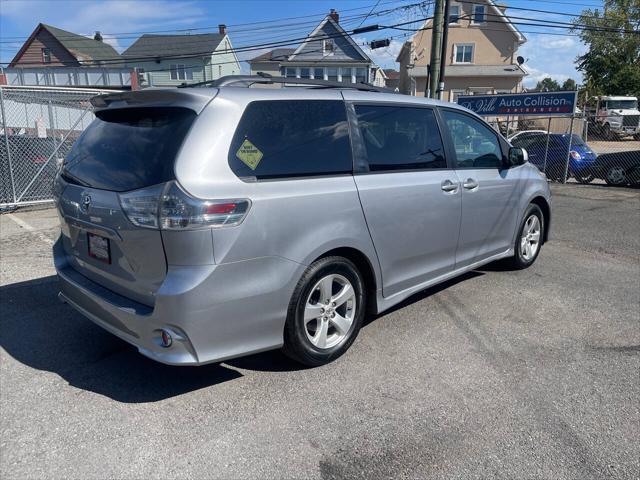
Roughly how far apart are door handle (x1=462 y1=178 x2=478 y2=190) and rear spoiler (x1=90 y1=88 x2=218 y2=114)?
2.47 m

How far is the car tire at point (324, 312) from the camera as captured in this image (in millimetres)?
3256

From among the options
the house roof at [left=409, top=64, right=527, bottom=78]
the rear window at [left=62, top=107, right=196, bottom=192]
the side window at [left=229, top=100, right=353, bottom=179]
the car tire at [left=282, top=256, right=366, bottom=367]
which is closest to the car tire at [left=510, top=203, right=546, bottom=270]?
the car tire at [left=282, top=256, right=366, bottom=367]

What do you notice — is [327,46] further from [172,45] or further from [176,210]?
[176,210]

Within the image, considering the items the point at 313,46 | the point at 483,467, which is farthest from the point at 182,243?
the point at 313,46

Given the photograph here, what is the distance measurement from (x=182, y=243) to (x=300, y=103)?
1279 millimetres

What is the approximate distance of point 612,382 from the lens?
11.1ft

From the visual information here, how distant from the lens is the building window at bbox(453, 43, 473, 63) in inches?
1513

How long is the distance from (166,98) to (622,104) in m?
41.7

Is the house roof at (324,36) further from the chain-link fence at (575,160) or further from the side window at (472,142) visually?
the side window at (472,142)

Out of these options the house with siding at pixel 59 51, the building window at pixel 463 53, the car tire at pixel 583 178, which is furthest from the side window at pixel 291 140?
the house with siding at pixel 59 51

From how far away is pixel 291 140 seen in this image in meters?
3.25

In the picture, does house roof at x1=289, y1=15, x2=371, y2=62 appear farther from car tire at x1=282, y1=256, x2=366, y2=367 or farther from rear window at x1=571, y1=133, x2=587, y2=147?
car tire at x1=282, y1=256, x2=366, y2=367

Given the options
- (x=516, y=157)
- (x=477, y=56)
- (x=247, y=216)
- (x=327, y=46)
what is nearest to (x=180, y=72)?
(x=327, y=46)

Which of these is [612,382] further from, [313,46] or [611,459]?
[313,46]
